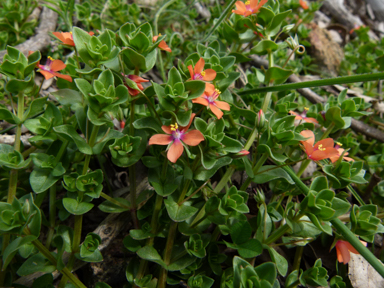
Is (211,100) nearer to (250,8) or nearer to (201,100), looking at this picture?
(201,100)

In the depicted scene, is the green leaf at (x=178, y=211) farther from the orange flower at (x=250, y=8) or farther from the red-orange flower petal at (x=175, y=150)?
the orange flower at (x=250, y=8)

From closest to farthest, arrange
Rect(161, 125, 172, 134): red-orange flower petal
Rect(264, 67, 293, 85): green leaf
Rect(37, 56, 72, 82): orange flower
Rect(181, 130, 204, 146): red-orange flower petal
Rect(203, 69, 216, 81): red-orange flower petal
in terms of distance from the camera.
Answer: Rect(181, 130, 204, 146): red-orange flower petal → Rect(161, 125, 172, 134): red-orange flower petal → Rect(203, 69, 216, 81): red-orange flower petal → Rect(37, 56, 72, 82): orange flower → Rect(264, 67, 293, 85): green leaf

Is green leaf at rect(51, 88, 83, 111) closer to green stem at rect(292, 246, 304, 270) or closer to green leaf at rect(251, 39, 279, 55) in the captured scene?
green leaf at rect(251, 39, 279, 55)

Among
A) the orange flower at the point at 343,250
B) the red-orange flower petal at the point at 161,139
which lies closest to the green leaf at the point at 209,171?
the red-orange flower petal at the point at 161,139

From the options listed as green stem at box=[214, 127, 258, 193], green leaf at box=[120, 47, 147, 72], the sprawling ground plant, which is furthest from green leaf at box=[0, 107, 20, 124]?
green stem at box=[214, 127, 258, 193]

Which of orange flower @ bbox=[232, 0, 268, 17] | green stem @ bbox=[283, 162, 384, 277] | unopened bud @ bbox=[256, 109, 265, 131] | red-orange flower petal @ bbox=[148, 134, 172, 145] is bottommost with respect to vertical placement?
red-orange flower petal @ bbox=[148, 134, 172, 145]

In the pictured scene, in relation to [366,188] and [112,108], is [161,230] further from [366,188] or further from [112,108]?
[366,188]

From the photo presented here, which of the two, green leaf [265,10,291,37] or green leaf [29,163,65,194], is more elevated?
green leaf [265,10,291,37]

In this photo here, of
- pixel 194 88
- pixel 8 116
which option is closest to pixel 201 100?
pixel 194 88
